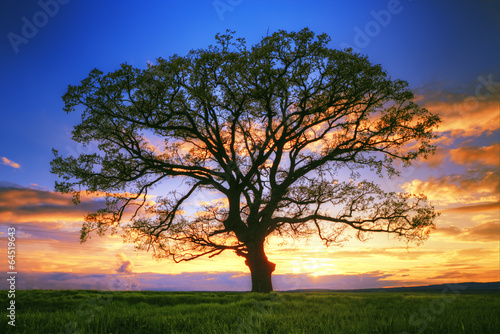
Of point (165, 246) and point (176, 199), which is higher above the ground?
point (176, 199)

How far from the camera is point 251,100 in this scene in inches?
777

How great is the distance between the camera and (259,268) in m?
21.3

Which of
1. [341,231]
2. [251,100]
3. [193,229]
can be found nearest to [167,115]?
[251,100]

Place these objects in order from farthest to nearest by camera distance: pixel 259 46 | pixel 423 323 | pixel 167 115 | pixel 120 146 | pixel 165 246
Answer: pixel 165 246
pixel 120 146
pixel 167 115
pixel 259 46
pixel 423 323

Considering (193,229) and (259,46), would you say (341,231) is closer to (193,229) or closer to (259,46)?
(193,229)

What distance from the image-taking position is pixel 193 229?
73.8ft

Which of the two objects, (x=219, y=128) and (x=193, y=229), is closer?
(x=219, y=128)

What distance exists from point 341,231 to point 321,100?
8.62 meters

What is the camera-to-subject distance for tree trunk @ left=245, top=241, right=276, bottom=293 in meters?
21.2

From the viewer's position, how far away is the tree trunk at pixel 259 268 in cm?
2117

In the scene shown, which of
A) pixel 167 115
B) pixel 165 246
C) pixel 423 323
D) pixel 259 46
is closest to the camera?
pixel 423 323

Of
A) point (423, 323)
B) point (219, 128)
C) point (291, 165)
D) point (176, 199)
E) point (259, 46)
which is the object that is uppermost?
point (259, 46)

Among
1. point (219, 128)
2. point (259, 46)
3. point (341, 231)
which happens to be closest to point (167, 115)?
point (219, 128)

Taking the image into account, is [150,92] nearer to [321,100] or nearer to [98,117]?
[98,117]
